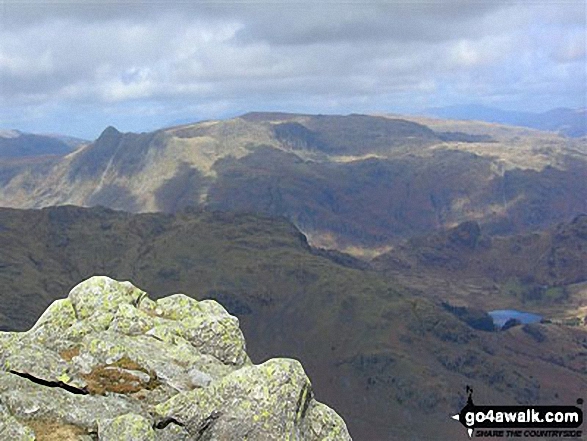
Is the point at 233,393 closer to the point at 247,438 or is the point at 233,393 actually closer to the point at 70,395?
the point at 247,438

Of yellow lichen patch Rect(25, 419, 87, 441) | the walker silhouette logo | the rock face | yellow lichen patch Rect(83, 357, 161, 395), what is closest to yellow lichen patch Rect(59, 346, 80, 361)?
the rock face

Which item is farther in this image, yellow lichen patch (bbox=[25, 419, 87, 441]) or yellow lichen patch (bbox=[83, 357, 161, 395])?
yellow lichen patch (bbox=[83, 357, 161, 395])

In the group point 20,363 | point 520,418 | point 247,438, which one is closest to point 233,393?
point 247,438

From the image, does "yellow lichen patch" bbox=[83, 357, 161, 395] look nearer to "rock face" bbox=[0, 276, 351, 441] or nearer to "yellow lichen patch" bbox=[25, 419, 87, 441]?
"rock face" bbox=[0, 276, 351, 441]

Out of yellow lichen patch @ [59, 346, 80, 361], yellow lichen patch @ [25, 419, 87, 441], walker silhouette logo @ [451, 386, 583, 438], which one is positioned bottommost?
walker silhouette logo @ [451, 386, 583, 438]

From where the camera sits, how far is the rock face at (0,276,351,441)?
33000 mm

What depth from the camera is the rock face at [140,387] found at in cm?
3300

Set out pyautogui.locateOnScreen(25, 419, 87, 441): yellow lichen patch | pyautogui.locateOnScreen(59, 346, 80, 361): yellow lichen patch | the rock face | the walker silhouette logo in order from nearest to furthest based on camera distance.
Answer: pyautogui.locateOnScreen(25, 419, 87, 441): yellow lichen patch → the rock face → pyautogui.locateOnScreen(59, 346, 80, 361): yellow lichen patch → the walker silhouette logo

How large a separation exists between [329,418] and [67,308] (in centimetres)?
2142

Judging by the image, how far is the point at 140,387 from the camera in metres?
37.7

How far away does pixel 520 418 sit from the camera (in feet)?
157

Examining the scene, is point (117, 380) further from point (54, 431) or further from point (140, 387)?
point (54, 431)

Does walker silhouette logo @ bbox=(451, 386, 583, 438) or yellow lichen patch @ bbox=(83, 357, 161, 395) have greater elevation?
yellow lichen patch @ bbox=(83, 357, 161, 395)

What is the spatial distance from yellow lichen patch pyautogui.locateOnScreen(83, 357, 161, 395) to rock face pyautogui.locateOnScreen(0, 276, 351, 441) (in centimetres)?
6
